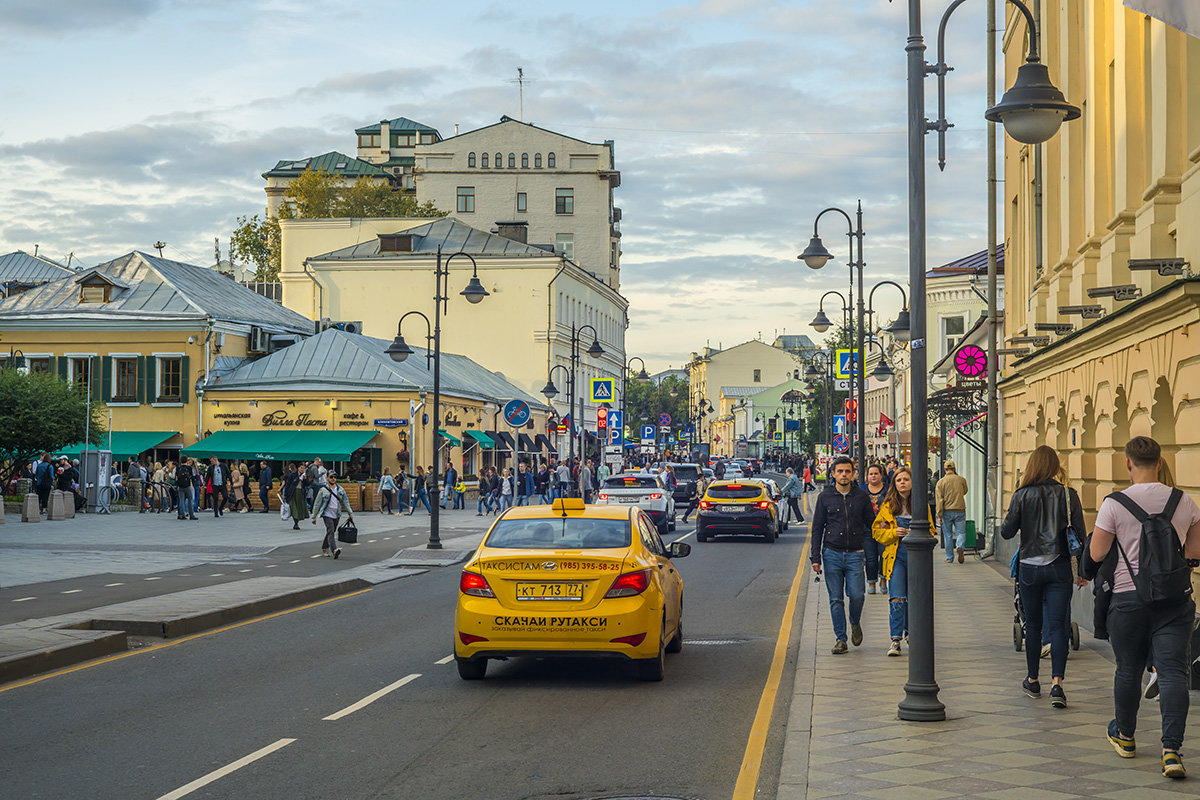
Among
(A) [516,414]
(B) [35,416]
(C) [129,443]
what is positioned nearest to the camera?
(A) [516,414]

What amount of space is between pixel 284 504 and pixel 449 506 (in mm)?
11963

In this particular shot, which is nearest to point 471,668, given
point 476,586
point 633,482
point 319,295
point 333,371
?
point 476,586

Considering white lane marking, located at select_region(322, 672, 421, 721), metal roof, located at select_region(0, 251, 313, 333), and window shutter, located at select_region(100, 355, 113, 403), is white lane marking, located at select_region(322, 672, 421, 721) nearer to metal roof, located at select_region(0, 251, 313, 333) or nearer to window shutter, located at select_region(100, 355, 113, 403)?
metal roof, located at select_region(0, 251, 313, 333)

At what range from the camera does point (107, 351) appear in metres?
52.8

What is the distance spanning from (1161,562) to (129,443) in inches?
1911

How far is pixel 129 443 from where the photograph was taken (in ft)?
169

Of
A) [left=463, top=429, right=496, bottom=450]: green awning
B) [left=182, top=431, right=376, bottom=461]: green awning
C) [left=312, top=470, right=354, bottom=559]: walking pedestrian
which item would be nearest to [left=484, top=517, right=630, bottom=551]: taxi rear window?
[left=312, top=470, right=354, bottom=559]: walking pedestrian

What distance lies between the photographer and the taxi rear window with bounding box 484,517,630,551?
11789mm

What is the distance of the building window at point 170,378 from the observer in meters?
52.2

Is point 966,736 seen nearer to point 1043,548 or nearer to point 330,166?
point 1043,548

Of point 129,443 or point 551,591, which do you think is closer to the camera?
point 551,591

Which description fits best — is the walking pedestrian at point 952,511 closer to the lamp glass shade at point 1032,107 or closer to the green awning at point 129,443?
the lamp glass shade at point 1032,107

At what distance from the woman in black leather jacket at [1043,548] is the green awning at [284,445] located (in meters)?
39.5

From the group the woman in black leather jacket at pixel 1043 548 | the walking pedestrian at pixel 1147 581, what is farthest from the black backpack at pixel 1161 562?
the woman in black leather jacket at pixel 1043 548
